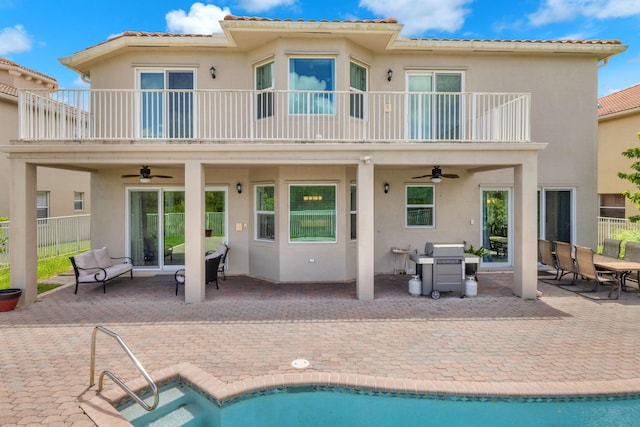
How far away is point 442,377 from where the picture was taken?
529cm

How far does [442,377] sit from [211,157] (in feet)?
22.0

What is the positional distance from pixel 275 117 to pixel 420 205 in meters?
5.58

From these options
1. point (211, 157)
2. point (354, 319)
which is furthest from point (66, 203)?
point (354, 319)

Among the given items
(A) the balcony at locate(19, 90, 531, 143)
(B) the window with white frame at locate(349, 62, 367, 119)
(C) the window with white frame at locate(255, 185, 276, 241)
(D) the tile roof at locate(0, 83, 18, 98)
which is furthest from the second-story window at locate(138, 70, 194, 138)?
(D) the tile roof at locate(0, 83, 18, 98)

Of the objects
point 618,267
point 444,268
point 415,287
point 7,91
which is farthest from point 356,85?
point 7,91

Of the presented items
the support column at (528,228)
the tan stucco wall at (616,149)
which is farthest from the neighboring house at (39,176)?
the tan stucco wall at (616,149)

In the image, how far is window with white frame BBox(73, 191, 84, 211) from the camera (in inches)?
818

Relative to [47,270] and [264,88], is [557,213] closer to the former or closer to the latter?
[264,88]

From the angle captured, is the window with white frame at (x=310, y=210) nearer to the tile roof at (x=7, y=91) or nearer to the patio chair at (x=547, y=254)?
the patio chair at (x=547, y=254)

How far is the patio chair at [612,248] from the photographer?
11219 mm

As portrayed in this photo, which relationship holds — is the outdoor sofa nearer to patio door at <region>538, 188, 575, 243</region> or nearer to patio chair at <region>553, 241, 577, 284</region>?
patio chair at <region>553, 241, 577, 284</region>

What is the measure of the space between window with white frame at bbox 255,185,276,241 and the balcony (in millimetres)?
1745

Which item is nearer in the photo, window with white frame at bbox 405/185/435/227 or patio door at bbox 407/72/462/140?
patio door at bbox 407/72/462/140

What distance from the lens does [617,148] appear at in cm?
1811
